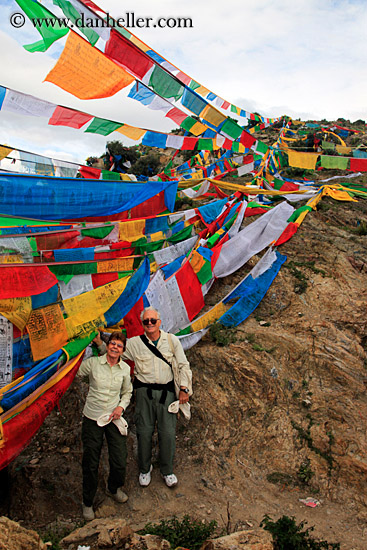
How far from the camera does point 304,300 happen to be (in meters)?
6.53

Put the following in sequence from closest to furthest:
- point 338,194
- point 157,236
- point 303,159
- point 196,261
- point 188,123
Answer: point 196,261 → point 157,236 → point 188,123 → point 338,194 → point 303,159

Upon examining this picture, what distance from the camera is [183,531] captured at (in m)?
3.21

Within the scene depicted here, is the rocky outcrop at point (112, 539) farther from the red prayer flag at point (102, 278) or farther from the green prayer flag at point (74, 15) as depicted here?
the green prayer flag at point (74, 15)

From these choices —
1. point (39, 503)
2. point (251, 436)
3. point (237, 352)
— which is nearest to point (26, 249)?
point (39, 503)

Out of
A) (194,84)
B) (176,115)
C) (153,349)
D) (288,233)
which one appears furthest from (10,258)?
(194,84)

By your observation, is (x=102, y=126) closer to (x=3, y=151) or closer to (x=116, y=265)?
(x=3, y=151)

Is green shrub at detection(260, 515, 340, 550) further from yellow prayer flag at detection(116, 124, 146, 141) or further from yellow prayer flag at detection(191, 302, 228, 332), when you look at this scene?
yellow prayer flag at detection(116, 124, 146, 141)

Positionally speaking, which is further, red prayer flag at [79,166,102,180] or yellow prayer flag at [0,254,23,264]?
red prayer flag at [79,166,102,180]

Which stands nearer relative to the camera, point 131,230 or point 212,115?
point 131,230

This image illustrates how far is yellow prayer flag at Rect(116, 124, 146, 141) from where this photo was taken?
7438 millimetres

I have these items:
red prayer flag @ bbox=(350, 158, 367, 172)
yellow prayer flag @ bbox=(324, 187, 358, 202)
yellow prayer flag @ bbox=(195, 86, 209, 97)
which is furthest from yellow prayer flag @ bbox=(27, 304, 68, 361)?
red prayer flag @ bbox=(350, 158, 367, 172)

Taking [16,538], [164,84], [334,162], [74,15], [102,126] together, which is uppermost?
[74,15]

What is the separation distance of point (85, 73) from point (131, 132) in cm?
231

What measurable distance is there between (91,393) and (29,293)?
1.16 m
